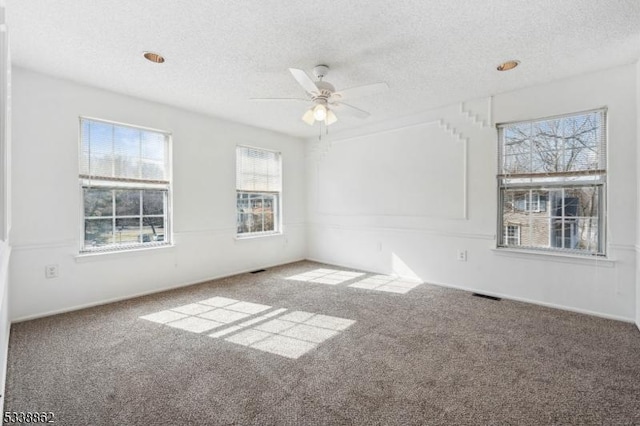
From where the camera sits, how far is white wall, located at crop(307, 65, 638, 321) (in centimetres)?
311

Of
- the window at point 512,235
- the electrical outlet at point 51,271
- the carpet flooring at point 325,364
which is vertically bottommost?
the carpet flooring at point 325,364

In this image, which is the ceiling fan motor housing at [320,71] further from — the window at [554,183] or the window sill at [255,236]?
the window sill at [255,236]

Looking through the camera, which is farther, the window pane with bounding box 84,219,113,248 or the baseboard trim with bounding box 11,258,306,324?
the window pane with bounding box 84,219,113,248

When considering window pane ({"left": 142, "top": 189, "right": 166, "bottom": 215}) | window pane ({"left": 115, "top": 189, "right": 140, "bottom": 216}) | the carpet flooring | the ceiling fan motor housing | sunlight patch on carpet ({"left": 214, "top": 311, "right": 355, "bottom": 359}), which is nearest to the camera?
the carpet flooring

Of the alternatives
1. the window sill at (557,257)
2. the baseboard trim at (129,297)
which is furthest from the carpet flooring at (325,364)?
the window sill at (557,257)

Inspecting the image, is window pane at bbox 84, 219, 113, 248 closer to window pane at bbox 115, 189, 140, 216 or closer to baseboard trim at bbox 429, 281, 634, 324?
window pane at bbox 115, 189, 140, 216

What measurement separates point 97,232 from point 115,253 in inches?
12.3

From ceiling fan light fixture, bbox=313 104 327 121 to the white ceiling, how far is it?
398mm

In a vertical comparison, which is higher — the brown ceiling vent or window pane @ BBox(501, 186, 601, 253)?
the brown ceiling vent

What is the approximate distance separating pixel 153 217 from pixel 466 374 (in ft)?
12.9

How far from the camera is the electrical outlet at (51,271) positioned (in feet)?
10.6

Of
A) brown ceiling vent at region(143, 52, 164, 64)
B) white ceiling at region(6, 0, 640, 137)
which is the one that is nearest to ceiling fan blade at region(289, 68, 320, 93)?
white ceiling at region(6, 0, 640, 137)

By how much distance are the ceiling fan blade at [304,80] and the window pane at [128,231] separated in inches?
112

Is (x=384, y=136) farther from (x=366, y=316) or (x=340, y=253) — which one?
(x=366, y=316)
